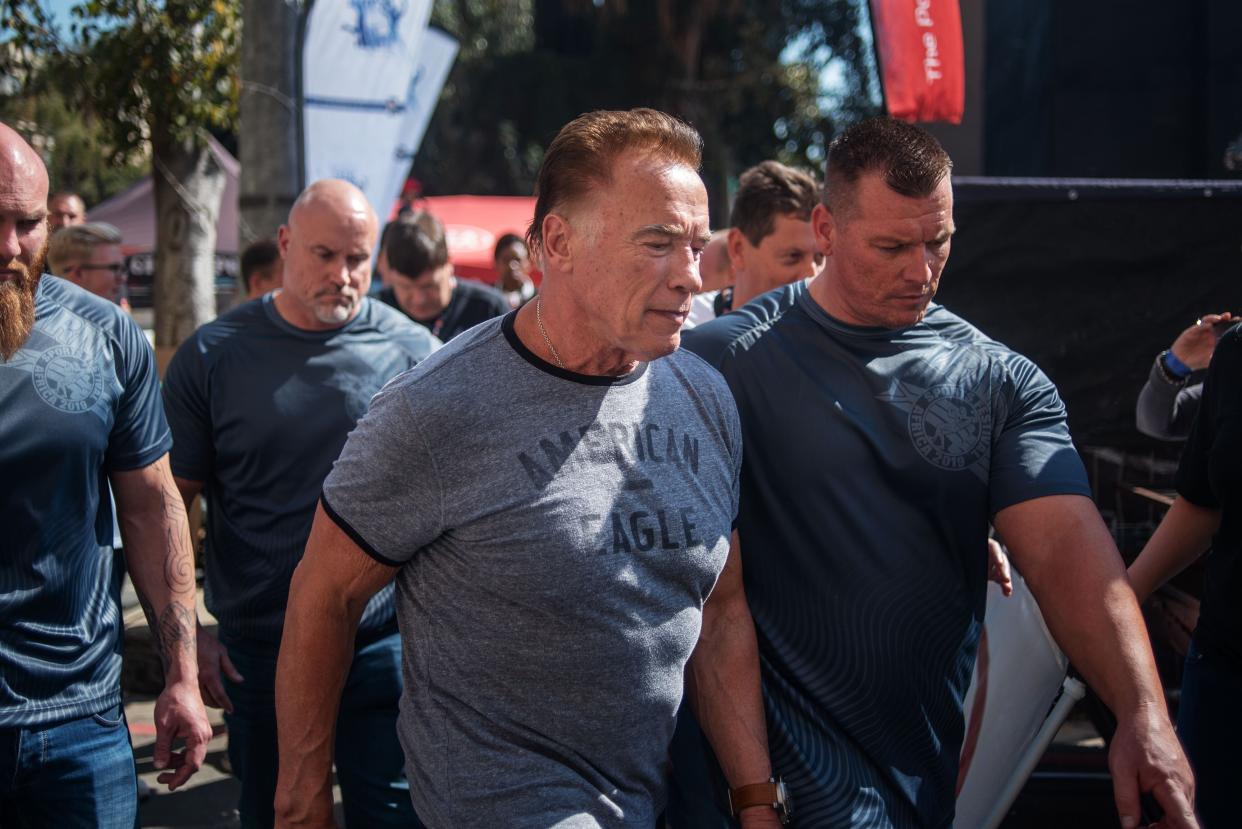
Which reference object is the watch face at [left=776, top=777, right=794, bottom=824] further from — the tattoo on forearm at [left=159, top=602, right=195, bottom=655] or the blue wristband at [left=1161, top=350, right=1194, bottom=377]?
the blue wristband at [left=1161, top=350, right=1194, bottom=377]

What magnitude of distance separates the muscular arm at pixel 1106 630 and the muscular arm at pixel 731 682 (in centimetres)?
56

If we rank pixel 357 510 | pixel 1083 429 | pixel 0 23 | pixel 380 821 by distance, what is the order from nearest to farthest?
pixel 357 510 → pixel 380 821 → pixel 1083 429 → pixel 0 23

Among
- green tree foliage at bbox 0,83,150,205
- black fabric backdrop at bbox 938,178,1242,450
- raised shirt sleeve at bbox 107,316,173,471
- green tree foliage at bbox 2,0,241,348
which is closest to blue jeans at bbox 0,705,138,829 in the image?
raised shirt sleeve at bbox 107,316,173,471

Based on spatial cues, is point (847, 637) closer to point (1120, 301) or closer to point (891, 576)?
point (891, 576)

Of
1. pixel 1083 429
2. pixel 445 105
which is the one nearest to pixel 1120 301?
pixel 1083 429

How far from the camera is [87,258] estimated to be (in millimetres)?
5984

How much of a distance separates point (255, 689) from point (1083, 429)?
325cm

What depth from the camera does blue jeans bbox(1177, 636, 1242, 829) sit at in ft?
9.37

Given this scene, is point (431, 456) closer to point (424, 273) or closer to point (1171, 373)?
point (1171, 373)

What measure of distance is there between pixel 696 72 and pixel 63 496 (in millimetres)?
24323

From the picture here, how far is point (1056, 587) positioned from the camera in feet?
8.06

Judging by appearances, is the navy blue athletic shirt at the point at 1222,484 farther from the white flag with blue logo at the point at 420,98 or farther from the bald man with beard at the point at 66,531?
the white flag with blue logo at the point at 420,98

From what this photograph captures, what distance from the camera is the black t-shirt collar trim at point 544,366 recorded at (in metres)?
2.19

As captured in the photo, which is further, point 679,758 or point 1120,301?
point 1120,301
